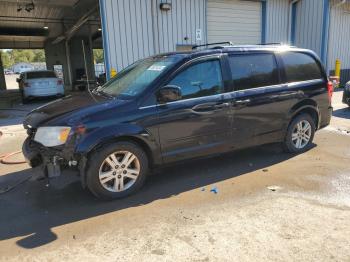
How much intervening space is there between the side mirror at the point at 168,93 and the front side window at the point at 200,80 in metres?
0.20

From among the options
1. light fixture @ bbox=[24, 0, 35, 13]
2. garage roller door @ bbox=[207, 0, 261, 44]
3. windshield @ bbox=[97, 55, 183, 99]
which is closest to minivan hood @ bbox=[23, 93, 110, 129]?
windshield @ bbox=[97, 55, 183, 99]

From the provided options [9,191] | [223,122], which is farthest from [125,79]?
[9,191]

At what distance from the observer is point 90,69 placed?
29812 mm

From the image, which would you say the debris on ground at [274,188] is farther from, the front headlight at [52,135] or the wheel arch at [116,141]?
the front headlight at [52,135]

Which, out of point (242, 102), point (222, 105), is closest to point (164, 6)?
point (242, 102)

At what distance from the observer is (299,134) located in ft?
18.6

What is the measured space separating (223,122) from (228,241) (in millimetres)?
1966

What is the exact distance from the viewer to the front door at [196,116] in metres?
4.29

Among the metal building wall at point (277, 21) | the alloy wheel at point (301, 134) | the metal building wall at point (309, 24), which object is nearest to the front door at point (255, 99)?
the alloy wheel at point (301, 134)

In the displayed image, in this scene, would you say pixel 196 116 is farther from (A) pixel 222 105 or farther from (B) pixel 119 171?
(B) pixel 119 171

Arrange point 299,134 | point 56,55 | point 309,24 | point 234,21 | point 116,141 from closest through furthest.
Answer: point 116,141 → point 299,134 → point 234,21 → point 309,24 → point 56,55

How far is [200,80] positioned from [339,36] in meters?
13.8

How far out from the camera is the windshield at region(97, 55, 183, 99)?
14.3 ft

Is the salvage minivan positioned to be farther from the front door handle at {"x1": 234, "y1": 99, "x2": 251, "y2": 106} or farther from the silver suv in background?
the silver suv in background
